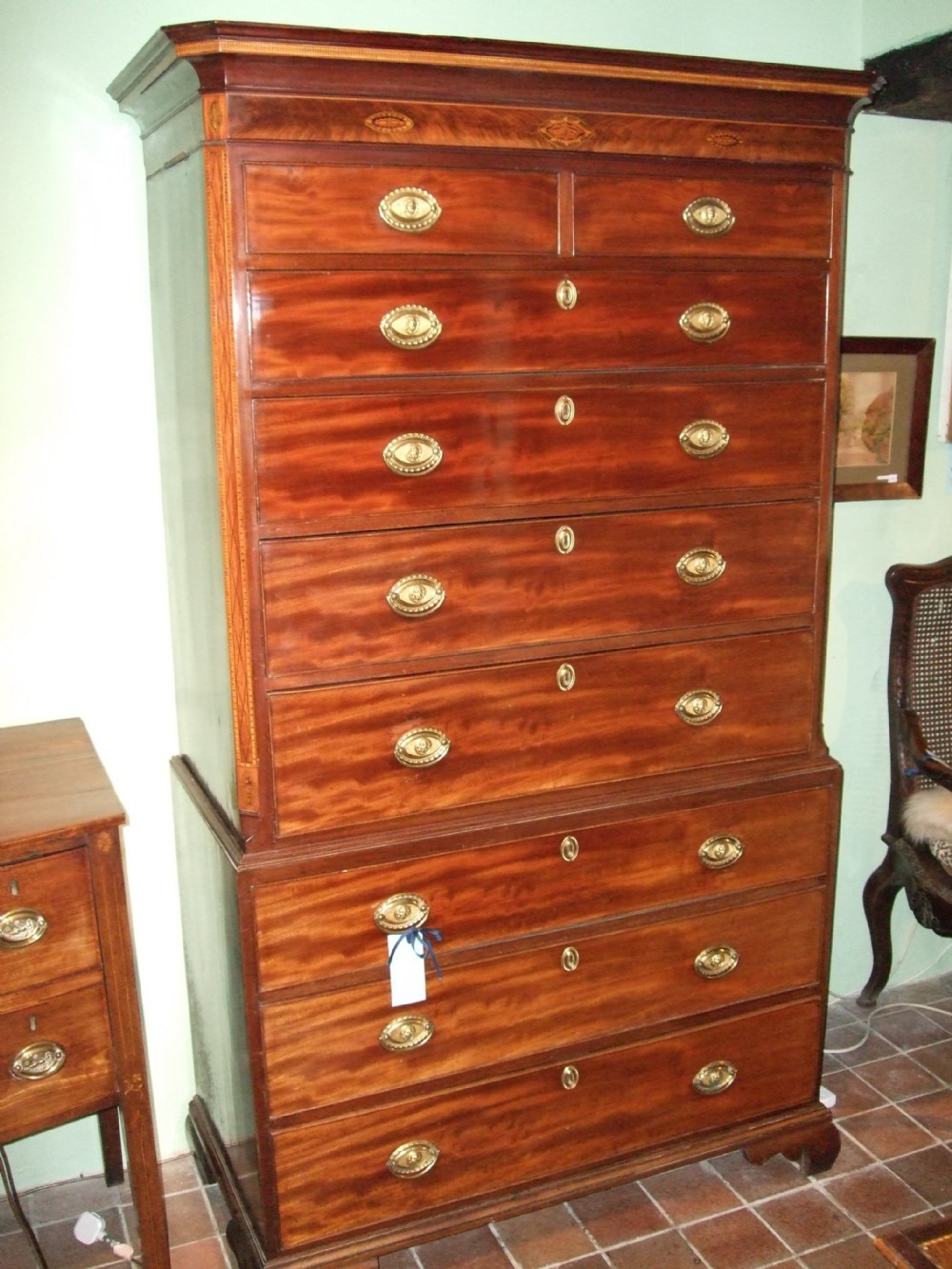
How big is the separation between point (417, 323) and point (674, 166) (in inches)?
22.1

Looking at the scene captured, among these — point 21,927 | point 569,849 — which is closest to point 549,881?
point 569,849

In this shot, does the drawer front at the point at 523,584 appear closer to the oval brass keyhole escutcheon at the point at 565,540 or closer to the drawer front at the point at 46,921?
the oval brass keyhole escutcheon at the point at 565,540

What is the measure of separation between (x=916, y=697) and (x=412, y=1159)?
5.67ft

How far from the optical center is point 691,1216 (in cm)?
249

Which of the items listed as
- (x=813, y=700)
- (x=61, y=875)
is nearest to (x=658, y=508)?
(x=813, y=700)

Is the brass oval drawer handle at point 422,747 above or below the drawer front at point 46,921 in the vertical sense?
above

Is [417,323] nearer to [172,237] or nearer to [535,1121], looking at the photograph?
[172,237]

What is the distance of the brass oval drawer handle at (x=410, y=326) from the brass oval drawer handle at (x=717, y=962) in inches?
53.1

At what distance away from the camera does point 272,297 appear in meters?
1.80

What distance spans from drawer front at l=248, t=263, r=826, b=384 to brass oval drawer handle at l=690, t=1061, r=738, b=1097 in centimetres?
145

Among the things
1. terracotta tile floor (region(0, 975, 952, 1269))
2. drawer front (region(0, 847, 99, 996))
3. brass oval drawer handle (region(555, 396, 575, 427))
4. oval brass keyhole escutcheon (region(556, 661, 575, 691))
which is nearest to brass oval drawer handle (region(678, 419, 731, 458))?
brass oval drawer handle (region(555, 396, 575, 427))

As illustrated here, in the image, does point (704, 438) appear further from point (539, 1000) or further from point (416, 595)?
point (539, 1000)

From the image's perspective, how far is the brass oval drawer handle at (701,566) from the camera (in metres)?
2.18

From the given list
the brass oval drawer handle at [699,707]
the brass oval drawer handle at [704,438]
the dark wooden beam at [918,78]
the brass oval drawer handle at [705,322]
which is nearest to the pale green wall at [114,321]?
the dark wooden beam at [918,78]
